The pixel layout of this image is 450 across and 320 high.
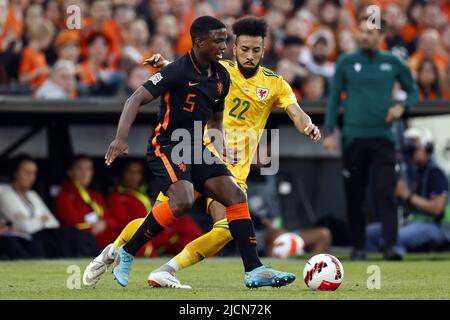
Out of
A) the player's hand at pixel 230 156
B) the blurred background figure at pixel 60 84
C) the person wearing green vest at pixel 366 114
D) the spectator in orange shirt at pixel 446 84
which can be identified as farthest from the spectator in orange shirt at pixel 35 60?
the player's hand at pixel 230 156

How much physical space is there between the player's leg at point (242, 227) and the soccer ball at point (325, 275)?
0.25 metres

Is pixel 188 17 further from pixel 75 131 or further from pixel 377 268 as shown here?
pixel 377 268

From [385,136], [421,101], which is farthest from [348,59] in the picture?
[421,101]

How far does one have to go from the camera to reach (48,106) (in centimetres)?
1465

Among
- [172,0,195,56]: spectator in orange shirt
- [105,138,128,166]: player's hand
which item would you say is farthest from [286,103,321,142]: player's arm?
[172,0,195,56]: spectator in orange shirt

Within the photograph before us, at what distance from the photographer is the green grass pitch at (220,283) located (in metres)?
8.25

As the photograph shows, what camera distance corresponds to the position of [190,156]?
29.1 feet

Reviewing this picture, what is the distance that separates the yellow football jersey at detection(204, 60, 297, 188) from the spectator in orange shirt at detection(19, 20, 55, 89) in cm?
585

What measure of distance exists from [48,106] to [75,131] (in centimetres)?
195

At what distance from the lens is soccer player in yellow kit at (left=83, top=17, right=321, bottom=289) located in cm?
927

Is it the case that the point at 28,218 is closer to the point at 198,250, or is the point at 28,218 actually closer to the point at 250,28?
the point at 198,250

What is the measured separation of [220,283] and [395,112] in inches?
177

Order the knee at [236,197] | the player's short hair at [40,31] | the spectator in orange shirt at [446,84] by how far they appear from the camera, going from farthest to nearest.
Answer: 1. the spectator in orange shirt at [446,84]
2. the player's short hair at [40,31]
3. the knee at [236,197]

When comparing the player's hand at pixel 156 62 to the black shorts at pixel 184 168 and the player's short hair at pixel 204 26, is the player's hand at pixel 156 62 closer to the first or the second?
the player's short hair at pixel 204 26
